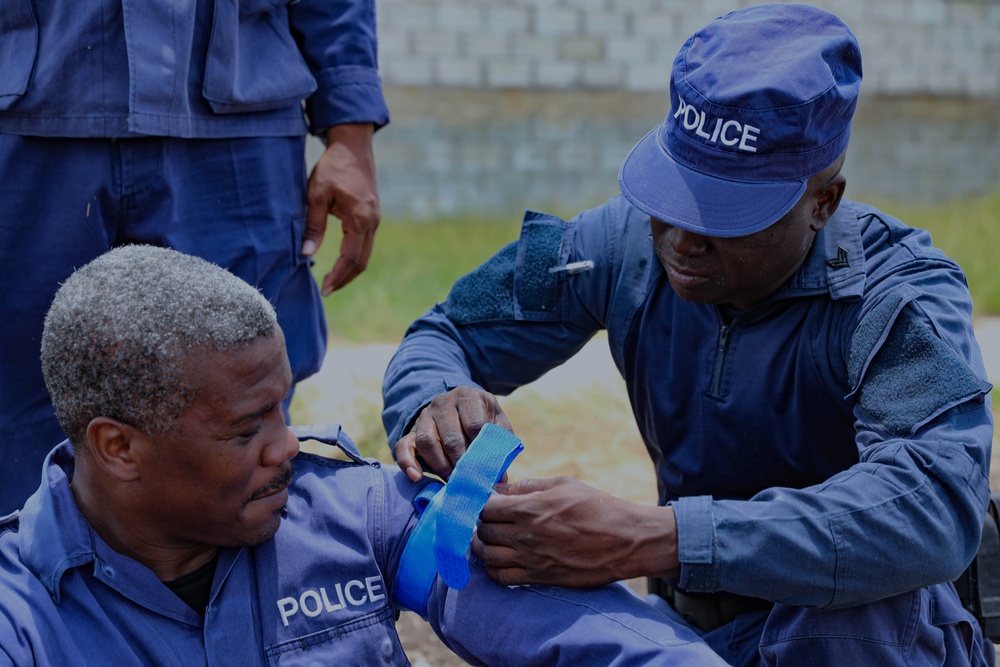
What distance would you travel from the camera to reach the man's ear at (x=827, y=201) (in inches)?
93.9

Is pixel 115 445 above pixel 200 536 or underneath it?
above

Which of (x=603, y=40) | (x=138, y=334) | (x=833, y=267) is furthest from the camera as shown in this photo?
(x=603, y=40)

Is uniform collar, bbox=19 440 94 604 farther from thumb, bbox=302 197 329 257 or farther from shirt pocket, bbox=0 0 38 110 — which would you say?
thumb, bbox=302 197 329 257

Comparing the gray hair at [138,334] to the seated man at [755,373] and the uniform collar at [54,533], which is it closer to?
the uniform collar at [54,533]

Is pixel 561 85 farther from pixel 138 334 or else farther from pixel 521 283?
pixel 138 334

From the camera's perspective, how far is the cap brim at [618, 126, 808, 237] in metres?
2.29

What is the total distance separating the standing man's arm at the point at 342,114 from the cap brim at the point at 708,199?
3.36 ft

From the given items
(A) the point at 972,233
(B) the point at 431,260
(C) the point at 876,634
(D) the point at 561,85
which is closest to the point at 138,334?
(C) the point at 876,634

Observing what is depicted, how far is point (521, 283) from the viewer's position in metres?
2.81

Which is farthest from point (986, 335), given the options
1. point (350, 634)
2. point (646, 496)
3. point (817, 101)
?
point (350, 634)

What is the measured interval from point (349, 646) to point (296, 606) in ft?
0.41

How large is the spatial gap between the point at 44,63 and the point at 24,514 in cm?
113

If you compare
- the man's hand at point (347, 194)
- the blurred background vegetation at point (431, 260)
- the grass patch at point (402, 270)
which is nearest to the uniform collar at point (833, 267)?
the man's hand at point (347, 194)

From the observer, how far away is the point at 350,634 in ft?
6.97
